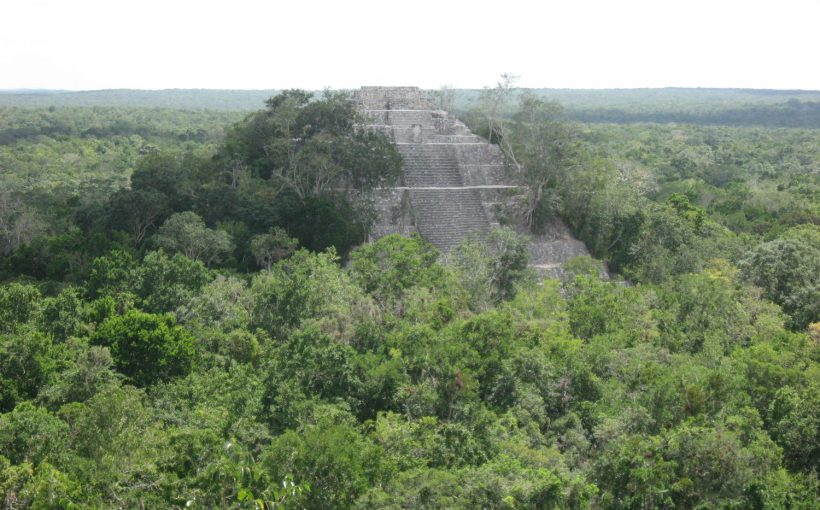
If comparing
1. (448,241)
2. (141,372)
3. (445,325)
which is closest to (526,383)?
(445,325)

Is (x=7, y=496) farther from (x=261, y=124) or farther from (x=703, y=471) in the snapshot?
(x=261, y=124)

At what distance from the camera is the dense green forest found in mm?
9352

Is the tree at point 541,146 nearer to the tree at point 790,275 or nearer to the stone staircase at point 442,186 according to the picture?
the stone staircase at point 442,186

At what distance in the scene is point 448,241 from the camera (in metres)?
22.0

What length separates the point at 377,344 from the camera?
1399 cm

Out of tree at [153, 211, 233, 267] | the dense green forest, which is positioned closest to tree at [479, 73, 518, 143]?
the dense green forest

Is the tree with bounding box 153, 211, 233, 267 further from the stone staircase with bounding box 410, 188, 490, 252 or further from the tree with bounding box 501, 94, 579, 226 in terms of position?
the tree with bounding box 501, 94, 579, 226

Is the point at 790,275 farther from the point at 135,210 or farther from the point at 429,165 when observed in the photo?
the point at 135,210

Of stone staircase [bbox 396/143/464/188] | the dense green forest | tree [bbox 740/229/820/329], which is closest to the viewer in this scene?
the dense green forest

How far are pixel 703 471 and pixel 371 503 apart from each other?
436 cm

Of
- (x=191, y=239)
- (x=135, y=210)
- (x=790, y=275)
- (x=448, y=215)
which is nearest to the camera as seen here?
(x=191, y=239)

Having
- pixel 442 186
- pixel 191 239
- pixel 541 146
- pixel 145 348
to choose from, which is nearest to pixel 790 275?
pixel 541 146

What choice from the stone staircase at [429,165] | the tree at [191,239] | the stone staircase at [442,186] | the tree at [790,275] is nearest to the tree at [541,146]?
the stone staircase at [442,186]

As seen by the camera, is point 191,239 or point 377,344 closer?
point 377,344
